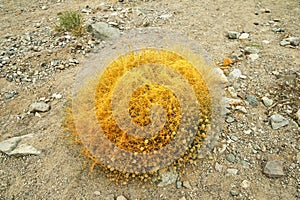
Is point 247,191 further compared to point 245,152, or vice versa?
point 245,152

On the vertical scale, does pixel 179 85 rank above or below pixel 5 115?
above

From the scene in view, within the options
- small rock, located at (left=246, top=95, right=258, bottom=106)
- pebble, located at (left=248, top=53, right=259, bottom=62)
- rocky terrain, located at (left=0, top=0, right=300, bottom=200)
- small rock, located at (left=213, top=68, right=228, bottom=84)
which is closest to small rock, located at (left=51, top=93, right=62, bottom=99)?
rocky terrain, located at (left=0, top=0, right=300, bottom=200)

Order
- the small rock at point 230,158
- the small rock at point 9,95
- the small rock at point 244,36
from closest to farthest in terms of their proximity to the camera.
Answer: the small rock at point 230,158 → the small rock at point 9,95 → the small rock at point 244,36

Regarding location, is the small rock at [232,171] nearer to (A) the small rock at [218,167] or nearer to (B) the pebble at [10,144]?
(A) the small rock at [218,167]

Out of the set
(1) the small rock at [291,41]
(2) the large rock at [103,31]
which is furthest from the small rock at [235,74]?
(2) the large rock at [103,31]

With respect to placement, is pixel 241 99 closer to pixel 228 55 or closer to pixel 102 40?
pixel 228 55

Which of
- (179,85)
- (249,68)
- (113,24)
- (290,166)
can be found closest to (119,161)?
(179,85)

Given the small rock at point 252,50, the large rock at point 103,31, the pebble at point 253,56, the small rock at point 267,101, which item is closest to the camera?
the small rock at point 267,101

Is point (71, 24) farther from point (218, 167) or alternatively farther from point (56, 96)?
point (218, 167)
